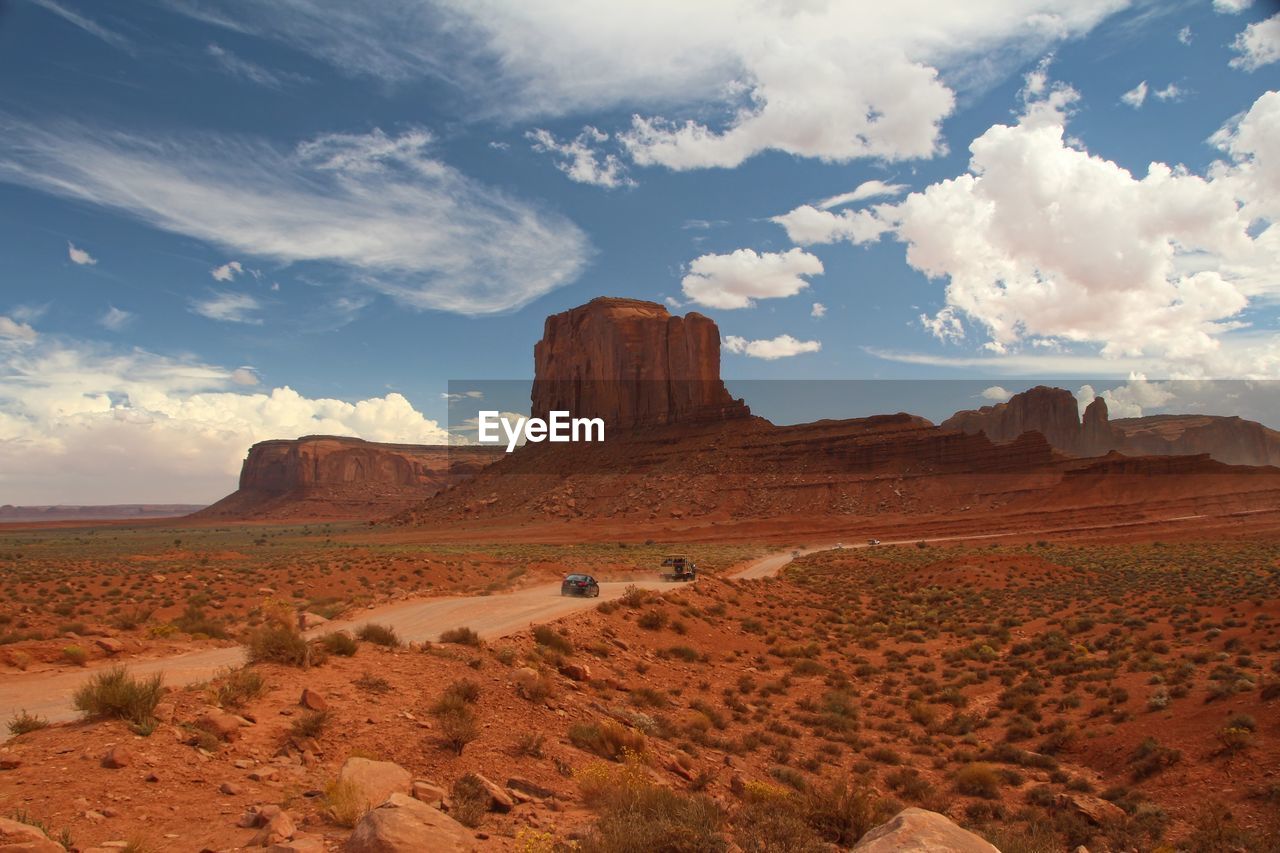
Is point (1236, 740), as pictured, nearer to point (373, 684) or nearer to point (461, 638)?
point (373, 684)

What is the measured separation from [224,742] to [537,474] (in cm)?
10648

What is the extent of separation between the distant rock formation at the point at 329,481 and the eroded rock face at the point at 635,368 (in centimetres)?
4996

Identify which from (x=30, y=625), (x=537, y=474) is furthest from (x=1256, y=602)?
(x=537, y=474)

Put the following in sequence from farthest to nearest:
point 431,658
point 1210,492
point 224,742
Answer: point 1210,492
point 431,658
point 224,742

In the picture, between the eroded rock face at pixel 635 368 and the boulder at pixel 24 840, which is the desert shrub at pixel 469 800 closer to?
the boulder at pixel 24 840

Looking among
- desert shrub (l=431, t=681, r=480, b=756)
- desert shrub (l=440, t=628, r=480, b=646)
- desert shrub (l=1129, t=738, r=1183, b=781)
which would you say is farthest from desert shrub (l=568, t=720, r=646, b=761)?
desert shrub (l=1129, t=738, r=1183, b=781)

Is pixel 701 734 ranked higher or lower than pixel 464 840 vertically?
lower

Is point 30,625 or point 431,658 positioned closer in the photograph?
point 431,658

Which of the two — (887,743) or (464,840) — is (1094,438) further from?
(464,840)

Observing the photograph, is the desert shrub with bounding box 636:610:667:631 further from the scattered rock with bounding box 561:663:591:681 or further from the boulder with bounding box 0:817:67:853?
the boulder with bounding box 0:817:67:853

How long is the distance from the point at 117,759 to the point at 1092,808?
1265cm

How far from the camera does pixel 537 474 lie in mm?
113875

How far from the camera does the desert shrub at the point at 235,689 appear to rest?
356 inches

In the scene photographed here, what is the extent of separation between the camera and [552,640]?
644 inches
